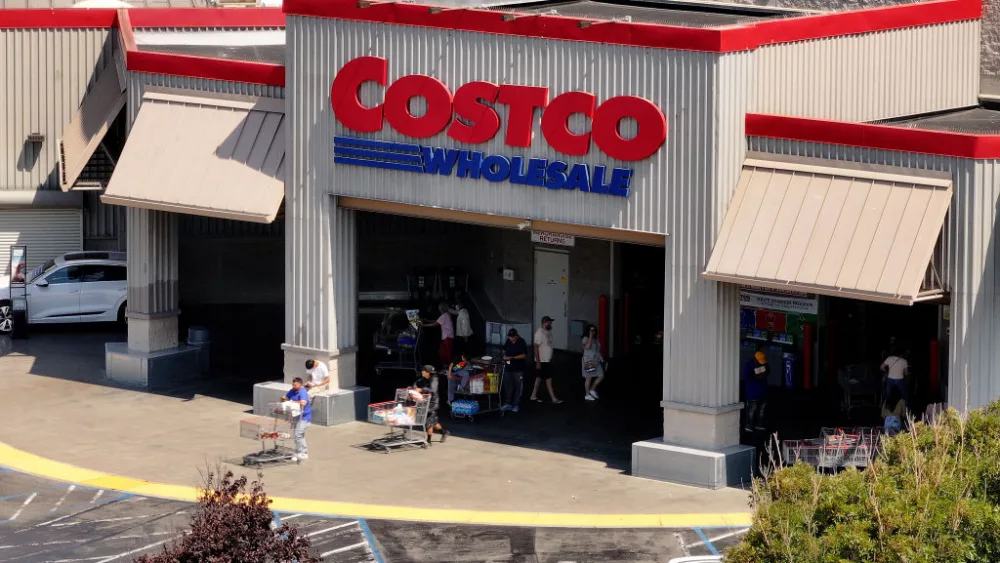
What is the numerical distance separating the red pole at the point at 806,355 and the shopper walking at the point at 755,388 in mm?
3745

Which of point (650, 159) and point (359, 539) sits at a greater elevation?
point (650, 159)

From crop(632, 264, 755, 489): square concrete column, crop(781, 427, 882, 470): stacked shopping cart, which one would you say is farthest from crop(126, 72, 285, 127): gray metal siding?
crop(781, 427, 882, 470): stacked shopping cart

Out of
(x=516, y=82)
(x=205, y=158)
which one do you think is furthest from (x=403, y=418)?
(x=205, y=158)

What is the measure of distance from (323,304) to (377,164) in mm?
2869

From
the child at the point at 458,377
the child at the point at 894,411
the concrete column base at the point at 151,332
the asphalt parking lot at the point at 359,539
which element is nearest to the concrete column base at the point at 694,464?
the asphalt parking lot at the point at 359,539

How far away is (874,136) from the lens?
934 inches

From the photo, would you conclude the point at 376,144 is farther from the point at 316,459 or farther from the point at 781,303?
the point at 781,303

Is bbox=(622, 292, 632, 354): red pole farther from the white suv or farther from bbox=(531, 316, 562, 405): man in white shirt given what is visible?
the white suv

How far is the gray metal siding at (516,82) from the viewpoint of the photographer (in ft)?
80.8

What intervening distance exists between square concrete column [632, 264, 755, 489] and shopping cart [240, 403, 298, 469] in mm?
5793

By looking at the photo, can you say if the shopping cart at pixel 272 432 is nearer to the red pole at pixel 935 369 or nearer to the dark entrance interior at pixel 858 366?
the dark entrance interior at pixel 858 366

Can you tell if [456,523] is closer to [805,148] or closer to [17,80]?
[805,148]

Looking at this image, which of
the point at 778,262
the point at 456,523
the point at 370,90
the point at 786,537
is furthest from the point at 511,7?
the point at 786,537

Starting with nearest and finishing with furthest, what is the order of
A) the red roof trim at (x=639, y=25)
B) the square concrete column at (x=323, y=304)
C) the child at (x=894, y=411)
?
1. the red roof trim at (x=639, y=25)
2. the child at (x=894, y=411)
3. the square concrete column at (x=323, y=304)
